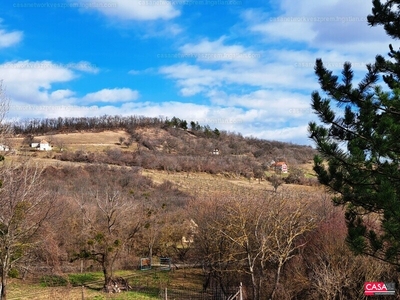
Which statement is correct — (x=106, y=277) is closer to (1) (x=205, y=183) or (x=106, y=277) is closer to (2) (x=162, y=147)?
(1) (x=205, y=183)

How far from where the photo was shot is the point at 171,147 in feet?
314

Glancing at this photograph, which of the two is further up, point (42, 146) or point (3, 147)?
point (42, 146)

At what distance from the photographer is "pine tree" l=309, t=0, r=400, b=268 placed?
7469 mm

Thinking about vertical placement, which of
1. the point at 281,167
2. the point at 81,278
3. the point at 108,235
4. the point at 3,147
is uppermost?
the point at 281,167

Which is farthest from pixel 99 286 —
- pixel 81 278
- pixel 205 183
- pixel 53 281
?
pixel 205 183

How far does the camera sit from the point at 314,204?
2964cm

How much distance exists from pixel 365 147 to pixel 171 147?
88.1m

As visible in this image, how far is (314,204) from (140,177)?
33797mm

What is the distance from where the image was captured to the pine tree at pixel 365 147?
747 cm

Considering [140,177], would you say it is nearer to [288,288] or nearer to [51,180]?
[51,180]

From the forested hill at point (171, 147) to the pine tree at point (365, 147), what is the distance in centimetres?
6474

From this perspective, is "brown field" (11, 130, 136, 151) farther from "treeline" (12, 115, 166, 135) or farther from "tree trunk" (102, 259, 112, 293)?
"tree trunk" (102, 259, 112, 293)

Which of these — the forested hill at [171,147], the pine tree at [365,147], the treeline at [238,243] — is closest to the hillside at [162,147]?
the forested hill at [171,147]

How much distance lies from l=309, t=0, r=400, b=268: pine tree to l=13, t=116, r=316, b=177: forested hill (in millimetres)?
64741
